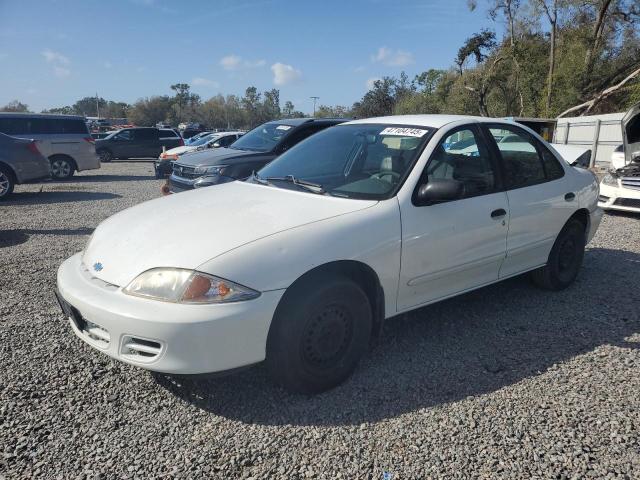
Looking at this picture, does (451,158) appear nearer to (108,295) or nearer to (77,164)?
(108,295)

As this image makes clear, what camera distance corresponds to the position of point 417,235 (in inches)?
118

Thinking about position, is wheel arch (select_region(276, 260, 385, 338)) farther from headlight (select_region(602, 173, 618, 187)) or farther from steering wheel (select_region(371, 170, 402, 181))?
headlight (select_region(602, 173, 618, 187))

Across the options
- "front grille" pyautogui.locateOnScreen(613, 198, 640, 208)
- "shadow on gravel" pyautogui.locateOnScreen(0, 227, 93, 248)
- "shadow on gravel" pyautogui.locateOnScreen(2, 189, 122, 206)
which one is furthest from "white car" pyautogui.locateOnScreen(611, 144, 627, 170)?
"shadow on gravel" pyautogui.locateOnScreen(2, 189, 122, 206)

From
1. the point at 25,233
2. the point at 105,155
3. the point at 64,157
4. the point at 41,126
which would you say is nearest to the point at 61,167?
the point at 64,157

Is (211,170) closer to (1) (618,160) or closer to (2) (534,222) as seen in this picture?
(2) (534,222)

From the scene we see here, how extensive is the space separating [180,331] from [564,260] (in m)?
3.70

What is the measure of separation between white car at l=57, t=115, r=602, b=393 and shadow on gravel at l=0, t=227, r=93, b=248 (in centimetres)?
406

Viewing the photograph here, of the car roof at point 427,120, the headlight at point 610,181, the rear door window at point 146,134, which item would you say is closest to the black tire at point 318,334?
the car roof at point 427,120

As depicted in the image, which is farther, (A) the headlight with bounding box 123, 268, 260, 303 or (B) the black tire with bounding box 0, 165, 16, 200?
(B) the black tire with bounding box 0, 165, 16, 200

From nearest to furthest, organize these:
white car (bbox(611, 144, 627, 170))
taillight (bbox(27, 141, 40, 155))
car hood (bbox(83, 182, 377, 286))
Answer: car hood (bbox(83, 182, 377, 286)) < white car (bbox(611, 144, 627, 170)) < taillight (bbox(27, 141, 40, 155))

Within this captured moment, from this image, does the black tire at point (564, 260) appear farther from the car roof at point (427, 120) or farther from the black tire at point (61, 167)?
the black tire at point (61, 167)

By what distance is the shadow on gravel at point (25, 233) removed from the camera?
6453 millimetres

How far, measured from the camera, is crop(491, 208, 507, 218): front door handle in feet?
11.4

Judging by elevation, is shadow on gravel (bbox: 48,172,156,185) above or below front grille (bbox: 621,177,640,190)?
below
